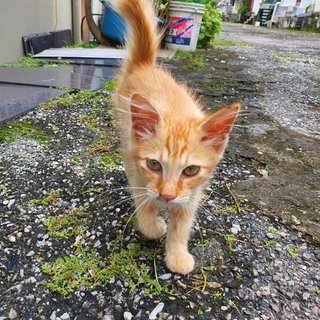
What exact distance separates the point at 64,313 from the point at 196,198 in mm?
641

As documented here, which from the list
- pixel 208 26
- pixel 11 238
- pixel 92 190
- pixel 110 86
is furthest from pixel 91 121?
pixel 208 26

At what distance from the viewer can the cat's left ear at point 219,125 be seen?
1.17 m

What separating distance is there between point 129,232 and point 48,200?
0.46 meters

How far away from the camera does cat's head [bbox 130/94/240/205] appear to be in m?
1.19

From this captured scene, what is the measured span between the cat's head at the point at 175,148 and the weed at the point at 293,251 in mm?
546

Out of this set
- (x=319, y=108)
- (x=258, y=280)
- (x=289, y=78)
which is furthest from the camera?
(x=289, y=78)

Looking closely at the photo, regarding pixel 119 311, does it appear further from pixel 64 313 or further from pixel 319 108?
pixel 319 108

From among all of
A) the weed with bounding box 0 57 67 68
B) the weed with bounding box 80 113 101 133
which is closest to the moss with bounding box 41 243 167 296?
the weed with bounding box 80 113 101 133

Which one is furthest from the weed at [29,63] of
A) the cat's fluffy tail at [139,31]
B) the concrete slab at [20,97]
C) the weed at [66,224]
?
the weed at [66,224]

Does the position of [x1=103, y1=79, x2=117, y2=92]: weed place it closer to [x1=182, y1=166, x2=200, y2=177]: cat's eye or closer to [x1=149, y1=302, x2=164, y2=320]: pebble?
[x1=182, y1=166, x2=200, y2=177]: cat's eye

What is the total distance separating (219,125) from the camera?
122 cm

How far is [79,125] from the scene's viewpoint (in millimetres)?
2516

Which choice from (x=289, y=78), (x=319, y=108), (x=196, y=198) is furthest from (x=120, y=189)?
(x=289, y=78)

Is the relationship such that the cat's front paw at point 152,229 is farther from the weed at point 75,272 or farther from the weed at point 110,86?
the weed at point 110,86
